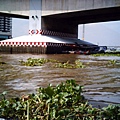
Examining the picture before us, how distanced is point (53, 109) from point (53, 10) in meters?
15.3

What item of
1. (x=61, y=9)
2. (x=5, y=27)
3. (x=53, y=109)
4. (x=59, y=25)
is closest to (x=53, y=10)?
(x=61, y=9)


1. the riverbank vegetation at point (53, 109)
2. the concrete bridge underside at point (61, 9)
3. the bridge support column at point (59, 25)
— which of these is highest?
the concrete bridge underside at point (61, 9)

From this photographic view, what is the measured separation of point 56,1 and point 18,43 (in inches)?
160

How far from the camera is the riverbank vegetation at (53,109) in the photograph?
1680mm

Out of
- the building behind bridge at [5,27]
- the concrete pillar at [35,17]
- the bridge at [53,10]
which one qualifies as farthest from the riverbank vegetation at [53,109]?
the building behind bridge at [5,27]

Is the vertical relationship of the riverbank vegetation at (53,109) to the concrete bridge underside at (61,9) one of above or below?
below

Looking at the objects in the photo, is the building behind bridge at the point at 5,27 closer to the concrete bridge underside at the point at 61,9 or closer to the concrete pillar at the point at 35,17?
the concrete bridge underside at the point at 61,9

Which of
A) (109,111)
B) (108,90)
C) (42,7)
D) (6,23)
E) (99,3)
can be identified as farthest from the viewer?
(6,23)

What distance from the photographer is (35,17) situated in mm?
17375

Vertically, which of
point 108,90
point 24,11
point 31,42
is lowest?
point 108,90

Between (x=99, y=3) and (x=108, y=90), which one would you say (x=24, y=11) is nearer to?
(x=99, y=3)

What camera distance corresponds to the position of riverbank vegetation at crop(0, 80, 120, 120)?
5.51 ft

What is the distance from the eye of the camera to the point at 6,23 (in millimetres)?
37219

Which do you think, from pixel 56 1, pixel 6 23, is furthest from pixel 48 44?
pixel 6 23
